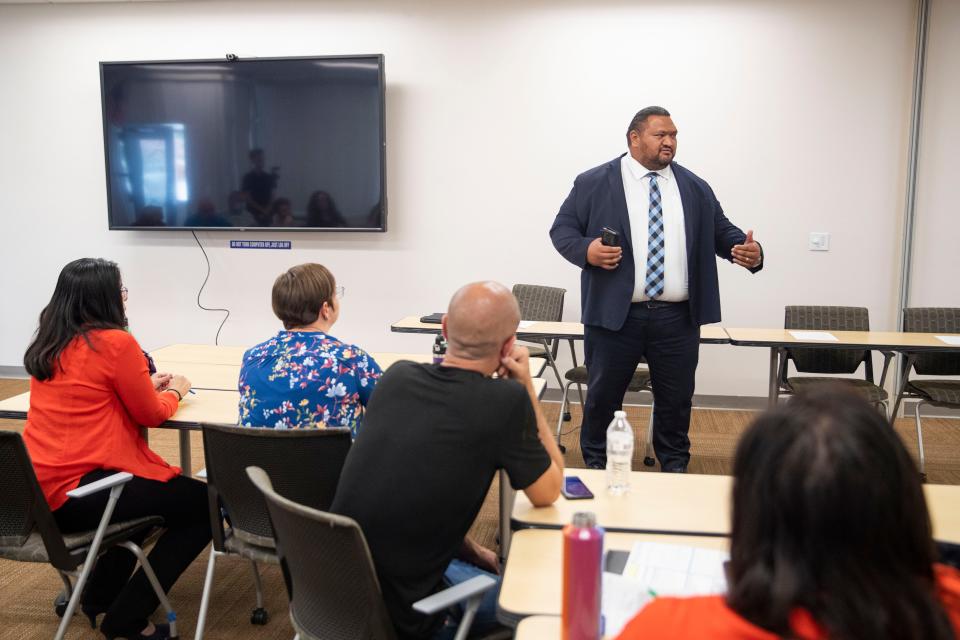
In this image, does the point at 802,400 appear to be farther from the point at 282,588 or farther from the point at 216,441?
the point at 282,588

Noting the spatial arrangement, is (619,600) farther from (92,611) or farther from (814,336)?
(814,336)

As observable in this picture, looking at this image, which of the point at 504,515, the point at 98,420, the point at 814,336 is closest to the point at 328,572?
the point at 504,515

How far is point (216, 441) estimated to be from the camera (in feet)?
7.04

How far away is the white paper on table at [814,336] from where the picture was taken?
414 centimetres

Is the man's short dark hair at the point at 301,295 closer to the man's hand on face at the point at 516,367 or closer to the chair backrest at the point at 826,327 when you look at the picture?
the man's hand on face at the point at 516,367

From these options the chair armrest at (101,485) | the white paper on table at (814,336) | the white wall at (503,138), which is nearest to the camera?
the chair armrest at (101,485)

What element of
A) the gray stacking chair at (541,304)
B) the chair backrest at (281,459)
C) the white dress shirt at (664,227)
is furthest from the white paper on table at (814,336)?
the chair backrest at (281,459)

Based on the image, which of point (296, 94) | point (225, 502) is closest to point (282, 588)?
point (225, 502)

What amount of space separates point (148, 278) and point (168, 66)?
157 cm

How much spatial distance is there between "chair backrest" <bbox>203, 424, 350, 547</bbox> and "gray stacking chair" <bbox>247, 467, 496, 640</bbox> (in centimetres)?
36

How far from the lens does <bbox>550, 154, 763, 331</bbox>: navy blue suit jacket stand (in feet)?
11.1

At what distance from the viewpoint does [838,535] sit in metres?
0.85

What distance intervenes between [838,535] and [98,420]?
7.28 feet

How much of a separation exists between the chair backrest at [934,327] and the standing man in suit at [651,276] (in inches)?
65.8
